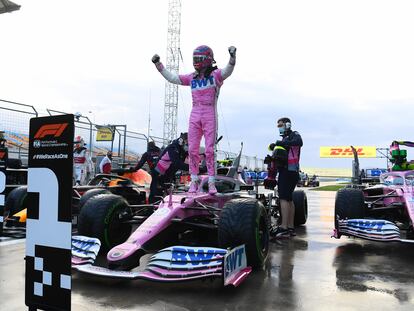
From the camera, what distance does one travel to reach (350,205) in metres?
5.70

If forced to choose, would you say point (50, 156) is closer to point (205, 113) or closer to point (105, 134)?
point (205, 113)

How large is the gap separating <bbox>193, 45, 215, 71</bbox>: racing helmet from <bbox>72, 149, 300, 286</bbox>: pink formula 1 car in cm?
155

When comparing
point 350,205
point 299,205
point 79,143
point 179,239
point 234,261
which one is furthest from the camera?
point 79,143

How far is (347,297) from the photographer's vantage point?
11.0 ft

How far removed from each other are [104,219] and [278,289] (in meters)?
2.01

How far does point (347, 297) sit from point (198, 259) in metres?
1.28

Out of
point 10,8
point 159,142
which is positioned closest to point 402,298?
point 10,8

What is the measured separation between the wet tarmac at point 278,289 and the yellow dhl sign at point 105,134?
31.0ft

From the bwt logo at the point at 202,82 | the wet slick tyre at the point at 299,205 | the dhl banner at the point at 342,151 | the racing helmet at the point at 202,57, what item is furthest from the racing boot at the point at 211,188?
the dhl banner at the point at 342,151

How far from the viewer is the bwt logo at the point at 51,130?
2361mm

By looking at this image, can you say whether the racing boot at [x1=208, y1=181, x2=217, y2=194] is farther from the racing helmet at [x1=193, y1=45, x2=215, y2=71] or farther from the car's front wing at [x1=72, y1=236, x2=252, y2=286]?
the car's front wing at [x1=72, y1=236, x2=252, y2=286]

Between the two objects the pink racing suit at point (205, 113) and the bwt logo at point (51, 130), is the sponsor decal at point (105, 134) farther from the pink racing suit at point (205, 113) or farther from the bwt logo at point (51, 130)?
the bwt logo at point (51, 130)

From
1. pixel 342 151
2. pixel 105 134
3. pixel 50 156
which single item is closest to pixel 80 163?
pixel 105 134

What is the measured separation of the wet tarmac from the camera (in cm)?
313
